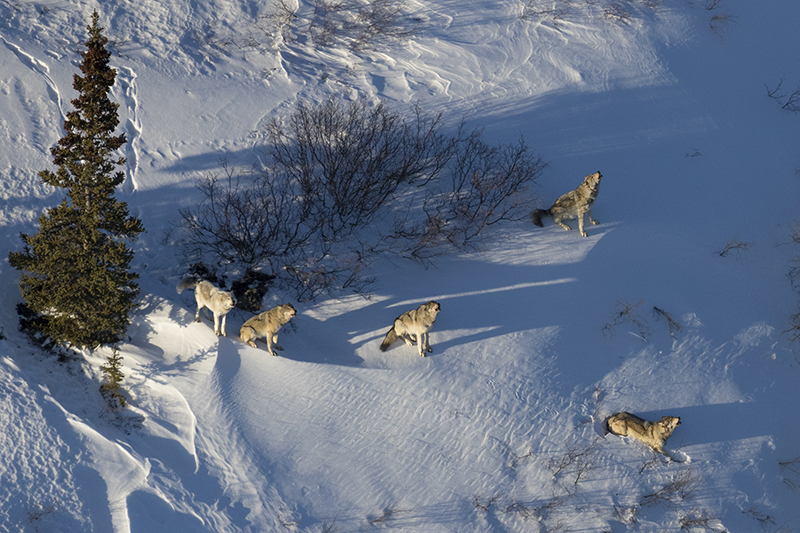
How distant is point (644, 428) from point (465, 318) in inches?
172

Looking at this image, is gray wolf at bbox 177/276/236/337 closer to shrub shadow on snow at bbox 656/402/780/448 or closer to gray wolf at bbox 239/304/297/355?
gray wolf at bbox 239/304/297/355

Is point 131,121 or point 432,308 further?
point 131,121

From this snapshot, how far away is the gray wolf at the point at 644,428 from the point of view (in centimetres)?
1130

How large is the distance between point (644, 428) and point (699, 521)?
2.00 meters

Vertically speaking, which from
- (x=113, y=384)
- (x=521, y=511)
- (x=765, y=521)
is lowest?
(x=765, y=521)

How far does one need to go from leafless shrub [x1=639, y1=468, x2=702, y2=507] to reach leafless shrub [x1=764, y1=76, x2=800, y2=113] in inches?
507

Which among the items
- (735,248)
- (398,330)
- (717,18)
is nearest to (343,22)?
(398,330)

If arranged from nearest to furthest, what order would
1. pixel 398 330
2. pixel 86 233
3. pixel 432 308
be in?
pixel 86 233, pixel 432 308, pixel 398 330

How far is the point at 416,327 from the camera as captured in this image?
38.7ft

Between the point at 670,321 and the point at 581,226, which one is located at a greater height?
the point at 581,226

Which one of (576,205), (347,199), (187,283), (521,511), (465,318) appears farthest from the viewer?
(347,199)

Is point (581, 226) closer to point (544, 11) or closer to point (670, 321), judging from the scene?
point (670, 321)

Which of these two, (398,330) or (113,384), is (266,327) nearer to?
(398,330)

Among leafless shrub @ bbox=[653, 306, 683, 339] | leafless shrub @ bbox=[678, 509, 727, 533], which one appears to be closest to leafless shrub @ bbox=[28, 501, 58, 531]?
leafless shrub @ bbox=[678, 509, 727, 533]
